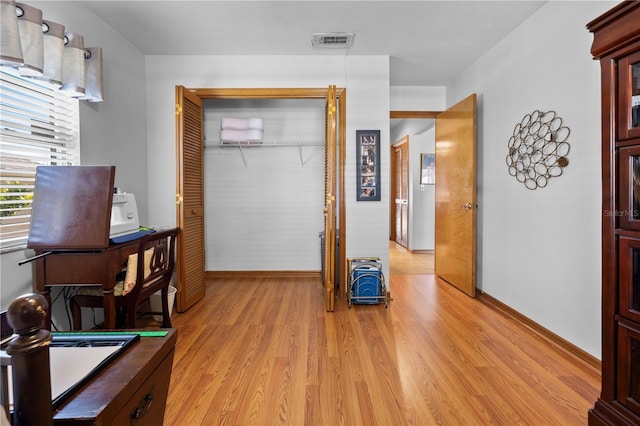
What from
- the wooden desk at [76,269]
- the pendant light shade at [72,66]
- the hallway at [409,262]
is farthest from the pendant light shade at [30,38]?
the hallway at [409,262]

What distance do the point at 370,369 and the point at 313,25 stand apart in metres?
2.68

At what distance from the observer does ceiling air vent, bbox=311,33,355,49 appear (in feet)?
9.35

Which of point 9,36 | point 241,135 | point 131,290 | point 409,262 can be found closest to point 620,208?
point 131,290

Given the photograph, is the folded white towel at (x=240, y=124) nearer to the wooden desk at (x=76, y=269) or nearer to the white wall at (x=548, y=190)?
the wooden desk at (x=76, y=269)

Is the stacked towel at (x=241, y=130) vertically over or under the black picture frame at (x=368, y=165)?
over

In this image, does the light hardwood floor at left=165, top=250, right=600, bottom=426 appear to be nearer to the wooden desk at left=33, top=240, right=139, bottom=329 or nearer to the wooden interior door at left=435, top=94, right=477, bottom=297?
the wooden interior door at left=435, top=94, right=477, bottom=297

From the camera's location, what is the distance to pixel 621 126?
1281mm

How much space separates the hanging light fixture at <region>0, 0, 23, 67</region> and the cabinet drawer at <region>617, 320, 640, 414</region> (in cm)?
312

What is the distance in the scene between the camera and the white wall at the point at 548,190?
205 centimetres

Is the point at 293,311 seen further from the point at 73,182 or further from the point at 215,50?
the point at 215,50

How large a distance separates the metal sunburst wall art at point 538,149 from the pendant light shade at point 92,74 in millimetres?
3337

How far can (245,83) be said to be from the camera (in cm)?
330

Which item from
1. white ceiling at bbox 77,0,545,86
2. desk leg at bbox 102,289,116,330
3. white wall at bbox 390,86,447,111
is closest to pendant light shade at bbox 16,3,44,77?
white ceiling at bbox 77,0,545,86

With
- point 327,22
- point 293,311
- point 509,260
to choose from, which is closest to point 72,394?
point 293,311
